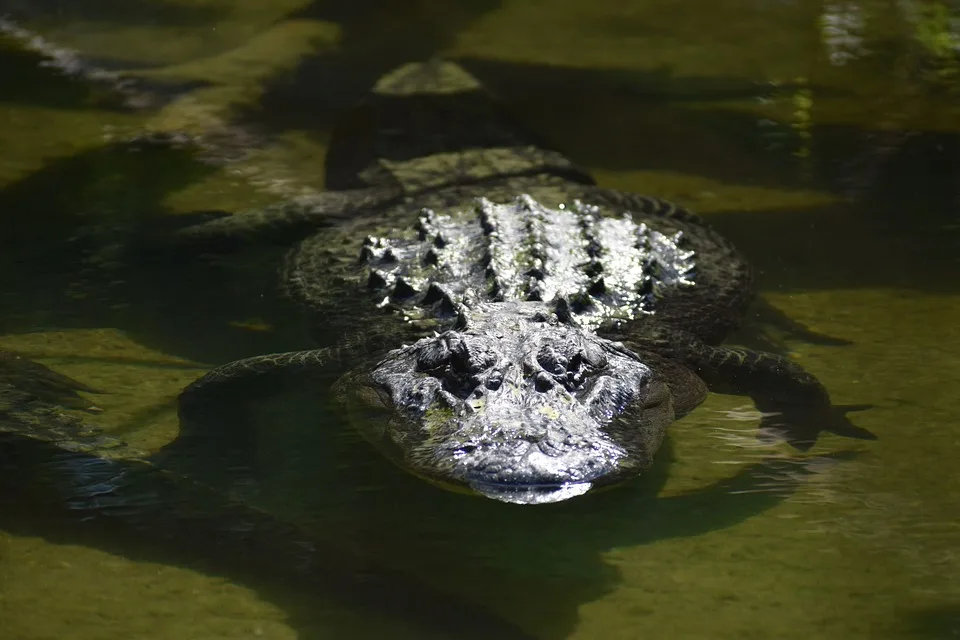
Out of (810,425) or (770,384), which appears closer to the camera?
(810,425)

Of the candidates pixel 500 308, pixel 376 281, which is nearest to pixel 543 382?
pixel 500 308

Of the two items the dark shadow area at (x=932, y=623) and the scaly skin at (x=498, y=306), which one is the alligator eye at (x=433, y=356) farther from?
the dark shadow area at (x=932, y=623)

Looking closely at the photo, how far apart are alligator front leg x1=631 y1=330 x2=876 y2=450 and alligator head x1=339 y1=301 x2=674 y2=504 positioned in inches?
11.2

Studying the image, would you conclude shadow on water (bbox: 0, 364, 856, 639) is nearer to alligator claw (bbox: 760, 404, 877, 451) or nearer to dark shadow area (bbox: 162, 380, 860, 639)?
dark shadow area (bbox: 162, 380, 860, 639)

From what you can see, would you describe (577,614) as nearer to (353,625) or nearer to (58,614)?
(353,625)

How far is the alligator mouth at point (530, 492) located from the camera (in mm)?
2893

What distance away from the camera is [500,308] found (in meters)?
4.04

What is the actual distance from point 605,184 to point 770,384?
2.19 metres

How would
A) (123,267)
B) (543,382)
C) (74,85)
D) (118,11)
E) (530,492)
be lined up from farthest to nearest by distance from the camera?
(118,11)
(74,85)
(123,267)
(543,382)
(530,492)

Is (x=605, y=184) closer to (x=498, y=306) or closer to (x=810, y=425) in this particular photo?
(x=498, y=306)

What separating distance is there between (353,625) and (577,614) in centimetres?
52

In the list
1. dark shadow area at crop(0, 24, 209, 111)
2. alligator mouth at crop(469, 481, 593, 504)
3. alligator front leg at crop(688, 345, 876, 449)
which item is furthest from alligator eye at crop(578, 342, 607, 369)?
dark shadow area at crop(0, 24, 209, 111)

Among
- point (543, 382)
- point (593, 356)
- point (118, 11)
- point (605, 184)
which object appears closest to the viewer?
point (543, 382)

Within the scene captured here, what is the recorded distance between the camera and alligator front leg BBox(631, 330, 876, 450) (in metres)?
3.56
